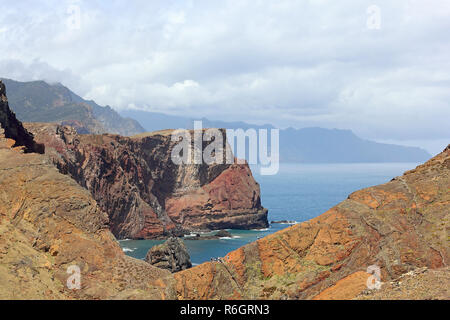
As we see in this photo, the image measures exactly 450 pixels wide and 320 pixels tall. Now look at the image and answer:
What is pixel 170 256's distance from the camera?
253ft

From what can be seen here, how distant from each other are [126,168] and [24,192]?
118 m

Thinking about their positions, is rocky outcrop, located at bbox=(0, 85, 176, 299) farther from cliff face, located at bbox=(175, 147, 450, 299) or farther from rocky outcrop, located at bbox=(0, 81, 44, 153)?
rocky outcrop, located at bbox=(0, 81, 44, 153)

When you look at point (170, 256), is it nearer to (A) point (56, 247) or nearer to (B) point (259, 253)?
(A) point (56, 247)

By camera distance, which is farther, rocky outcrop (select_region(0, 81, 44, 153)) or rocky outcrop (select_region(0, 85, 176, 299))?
rocky outcrop (select_region(0, 81, 44, 153))

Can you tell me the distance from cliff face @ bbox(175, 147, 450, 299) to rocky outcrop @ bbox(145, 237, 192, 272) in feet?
167

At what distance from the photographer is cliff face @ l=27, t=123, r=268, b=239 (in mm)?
129500

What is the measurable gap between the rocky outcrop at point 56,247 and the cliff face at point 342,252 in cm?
379

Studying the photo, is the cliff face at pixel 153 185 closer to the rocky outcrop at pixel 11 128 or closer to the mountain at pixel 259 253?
the rocky outcrop at pixel 11 128

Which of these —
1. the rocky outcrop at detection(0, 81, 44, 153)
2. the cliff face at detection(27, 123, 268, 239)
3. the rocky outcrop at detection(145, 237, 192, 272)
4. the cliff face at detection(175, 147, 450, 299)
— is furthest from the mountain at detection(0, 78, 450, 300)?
the cliff face at detection(27, 123, 268, 239)
